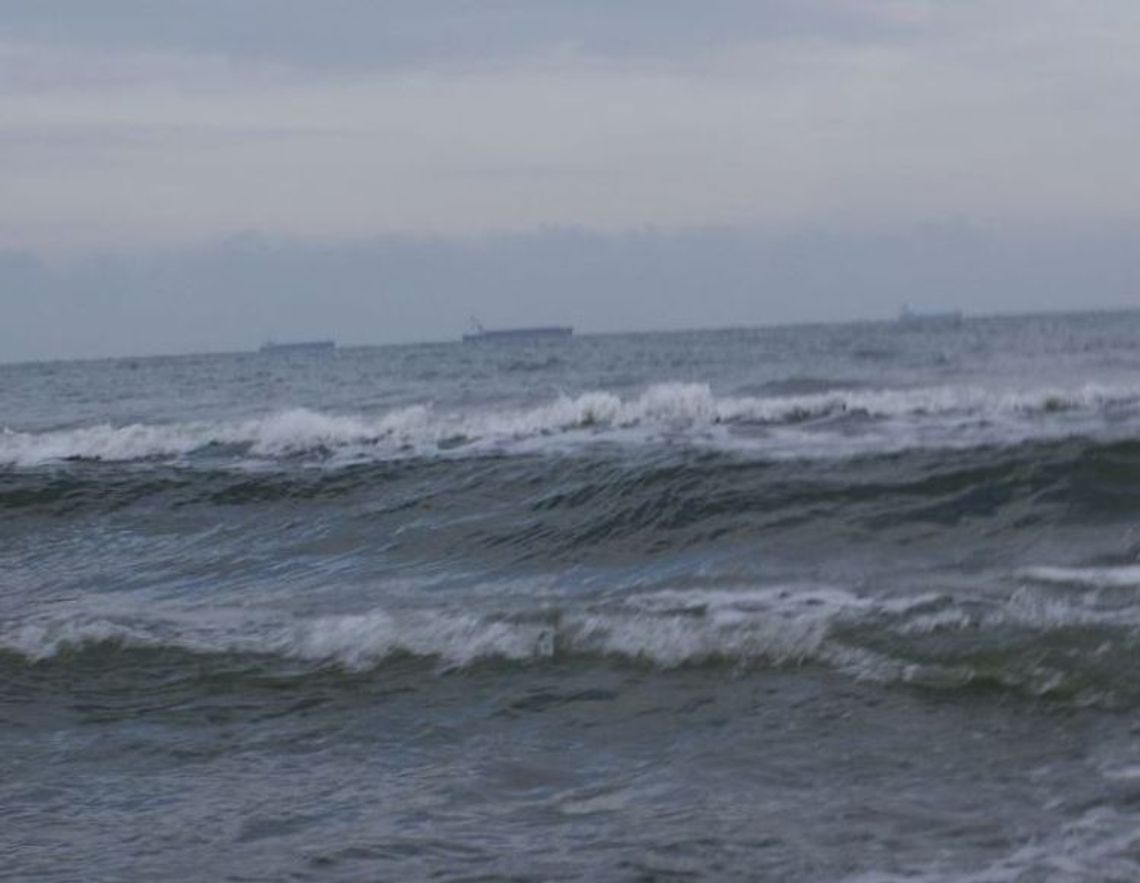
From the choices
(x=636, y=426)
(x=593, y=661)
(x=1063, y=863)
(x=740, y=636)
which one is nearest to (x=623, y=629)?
(x=593, y=661)

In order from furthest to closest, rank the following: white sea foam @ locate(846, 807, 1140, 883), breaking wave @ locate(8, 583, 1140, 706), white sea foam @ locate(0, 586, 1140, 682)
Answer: white sea foam @ locate(0, 586, 1140, 682)
breaking wave @ locate(8, 583, 1140, 706)
white sea foam @ locate(846, 807, 1140, 883)

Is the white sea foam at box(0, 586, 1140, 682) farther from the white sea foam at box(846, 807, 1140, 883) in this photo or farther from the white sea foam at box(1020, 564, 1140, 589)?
Answer: the white sea foam at box(846, 807, 1140, 883)

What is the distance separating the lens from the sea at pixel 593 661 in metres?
4.96

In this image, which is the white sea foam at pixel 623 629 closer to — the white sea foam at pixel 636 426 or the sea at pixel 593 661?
the sea at pixel 593 661

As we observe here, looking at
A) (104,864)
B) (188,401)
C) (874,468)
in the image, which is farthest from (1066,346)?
(104,864)

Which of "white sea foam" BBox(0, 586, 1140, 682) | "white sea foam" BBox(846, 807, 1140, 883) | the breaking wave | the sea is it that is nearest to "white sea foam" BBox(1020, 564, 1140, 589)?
the sea

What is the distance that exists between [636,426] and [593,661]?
10.7 m

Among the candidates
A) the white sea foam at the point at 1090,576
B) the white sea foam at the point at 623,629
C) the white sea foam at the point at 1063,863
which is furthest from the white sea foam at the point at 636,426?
the white sea foam at the point at 1063,863

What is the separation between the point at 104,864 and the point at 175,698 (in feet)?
8.10

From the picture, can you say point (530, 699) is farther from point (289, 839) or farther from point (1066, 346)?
point (1066, 346)

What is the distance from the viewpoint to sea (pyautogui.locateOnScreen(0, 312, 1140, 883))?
4.96 meters

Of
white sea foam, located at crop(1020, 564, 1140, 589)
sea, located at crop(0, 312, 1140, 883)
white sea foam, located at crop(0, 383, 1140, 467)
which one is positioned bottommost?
sea, located at crop(0, 312, 1140, 883)

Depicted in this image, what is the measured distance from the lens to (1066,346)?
35.2 metres

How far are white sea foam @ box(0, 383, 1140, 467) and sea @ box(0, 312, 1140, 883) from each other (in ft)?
1.11
